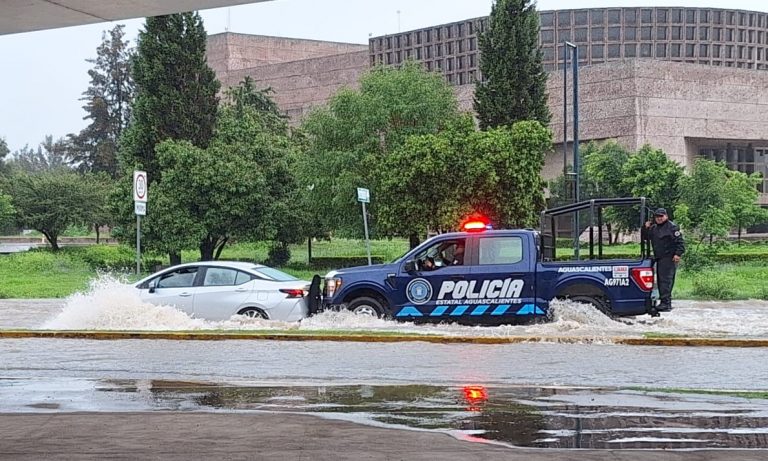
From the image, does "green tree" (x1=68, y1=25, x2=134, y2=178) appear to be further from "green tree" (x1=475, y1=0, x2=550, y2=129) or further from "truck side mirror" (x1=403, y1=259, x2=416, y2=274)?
"truck side mirror" (x1=403, y1=259, x2=416, y2=274)

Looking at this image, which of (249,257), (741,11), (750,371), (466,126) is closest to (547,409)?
(750,371)

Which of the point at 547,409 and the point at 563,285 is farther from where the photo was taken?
the point at 563,285

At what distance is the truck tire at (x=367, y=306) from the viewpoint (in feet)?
56.4

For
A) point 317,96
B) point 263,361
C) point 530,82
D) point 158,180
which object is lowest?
point 263,361

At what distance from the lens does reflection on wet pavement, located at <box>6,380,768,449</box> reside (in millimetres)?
7613

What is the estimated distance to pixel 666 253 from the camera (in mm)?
16750

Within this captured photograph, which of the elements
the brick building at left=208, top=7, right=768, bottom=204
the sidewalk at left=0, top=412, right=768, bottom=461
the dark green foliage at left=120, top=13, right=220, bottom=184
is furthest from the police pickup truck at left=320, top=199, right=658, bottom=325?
the brick building at left=208, top=7, right=768, bottom=204

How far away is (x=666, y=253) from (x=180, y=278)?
890 cm

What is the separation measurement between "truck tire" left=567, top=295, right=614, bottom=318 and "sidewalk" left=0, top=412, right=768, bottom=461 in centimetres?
895

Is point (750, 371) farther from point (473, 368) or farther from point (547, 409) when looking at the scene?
point (547, 409)

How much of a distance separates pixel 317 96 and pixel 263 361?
95.7 meters

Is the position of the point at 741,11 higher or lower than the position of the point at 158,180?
higher

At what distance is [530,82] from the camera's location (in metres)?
43.5

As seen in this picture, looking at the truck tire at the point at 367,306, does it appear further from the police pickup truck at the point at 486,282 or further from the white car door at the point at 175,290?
the white car door at the point at 175,290
